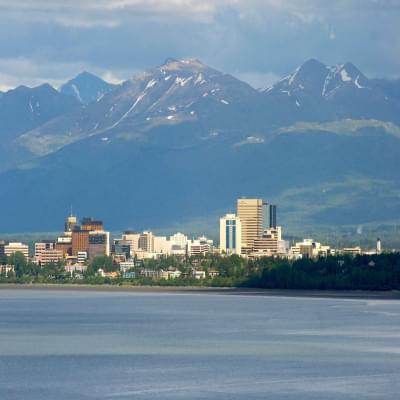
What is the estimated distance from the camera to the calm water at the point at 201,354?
60062mm

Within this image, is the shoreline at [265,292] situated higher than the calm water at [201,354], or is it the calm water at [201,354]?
the shoreline at [265,292]

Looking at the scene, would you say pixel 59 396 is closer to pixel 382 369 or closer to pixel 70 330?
pixel 382 369

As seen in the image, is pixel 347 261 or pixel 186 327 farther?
pixel 347 261

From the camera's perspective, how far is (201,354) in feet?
245

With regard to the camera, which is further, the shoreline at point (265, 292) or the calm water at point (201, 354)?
the shoreline at point (265, 292)

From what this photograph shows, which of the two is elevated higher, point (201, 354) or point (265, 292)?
point (265, 292)

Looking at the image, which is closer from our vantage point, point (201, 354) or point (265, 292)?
point (201, 354)

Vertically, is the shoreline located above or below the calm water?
above

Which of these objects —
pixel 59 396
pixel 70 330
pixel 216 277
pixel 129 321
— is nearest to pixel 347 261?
pixel 216 277

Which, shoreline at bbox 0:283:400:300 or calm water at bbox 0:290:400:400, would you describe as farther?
shoreline at bbox 0:283:400:300

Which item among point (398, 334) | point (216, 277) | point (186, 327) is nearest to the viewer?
point (398, 334)

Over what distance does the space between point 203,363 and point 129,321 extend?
34.4 metres

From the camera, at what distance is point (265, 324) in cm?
9988

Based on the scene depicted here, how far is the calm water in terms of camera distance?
Answer: 60.1 meters
